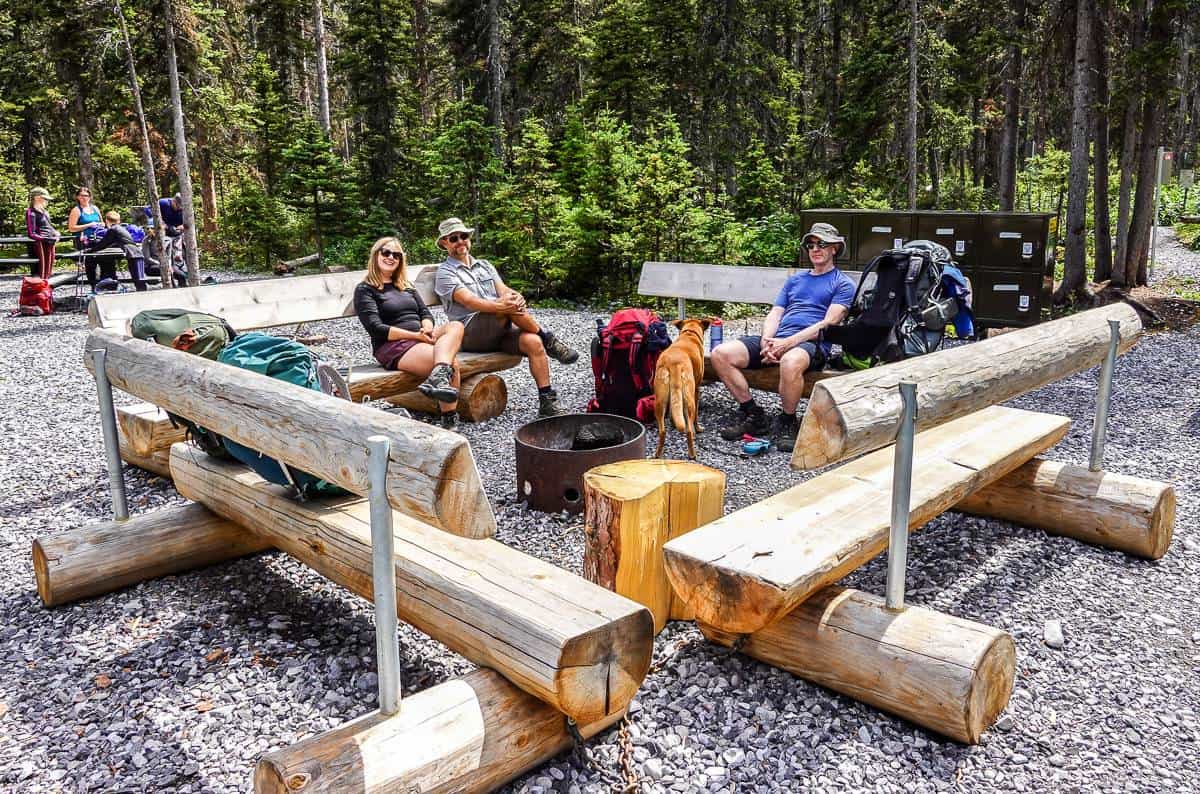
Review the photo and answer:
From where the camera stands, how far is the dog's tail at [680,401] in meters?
5.64

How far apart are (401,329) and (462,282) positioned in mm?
633

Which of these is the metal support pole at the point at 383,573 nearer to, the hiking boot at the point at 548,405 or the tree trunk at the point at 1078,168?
the hiking boot at the point at 548,405

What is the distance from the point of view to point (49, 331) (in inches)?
461

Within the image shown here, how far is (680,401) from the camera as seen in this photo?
18.7 feet

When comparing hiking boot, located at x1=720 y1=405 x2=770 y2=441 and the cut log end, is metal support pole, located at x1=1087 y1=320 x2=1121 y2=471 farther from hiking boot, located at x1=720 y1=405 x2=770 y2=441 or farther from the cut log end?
the cut log end

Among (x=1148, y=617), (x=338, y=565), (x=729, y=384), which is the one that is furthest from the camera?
Answer: (x=729, y=384)

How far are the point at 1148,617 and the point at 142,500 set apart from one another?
5422 millimetres

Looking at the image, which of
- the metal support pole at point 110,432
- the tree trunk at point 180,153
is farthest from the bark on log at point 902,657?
the tree trunk at point 180,153

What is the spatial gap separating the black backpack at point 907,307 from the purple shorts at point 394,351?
3.27m

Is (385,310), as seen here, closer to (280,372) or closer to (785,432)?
(280,372)

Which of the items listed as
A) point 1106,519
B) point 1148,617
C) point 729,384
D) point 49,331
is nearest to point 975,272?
point 729,384

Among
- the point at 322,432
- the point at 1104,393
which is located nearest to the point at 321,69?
the point at 1104,393

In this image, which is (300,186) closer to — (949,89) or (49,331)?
(49,331)

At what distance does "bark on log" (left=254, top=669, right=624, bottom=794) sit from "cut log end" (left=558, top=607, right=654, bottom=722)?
0.19 metres
